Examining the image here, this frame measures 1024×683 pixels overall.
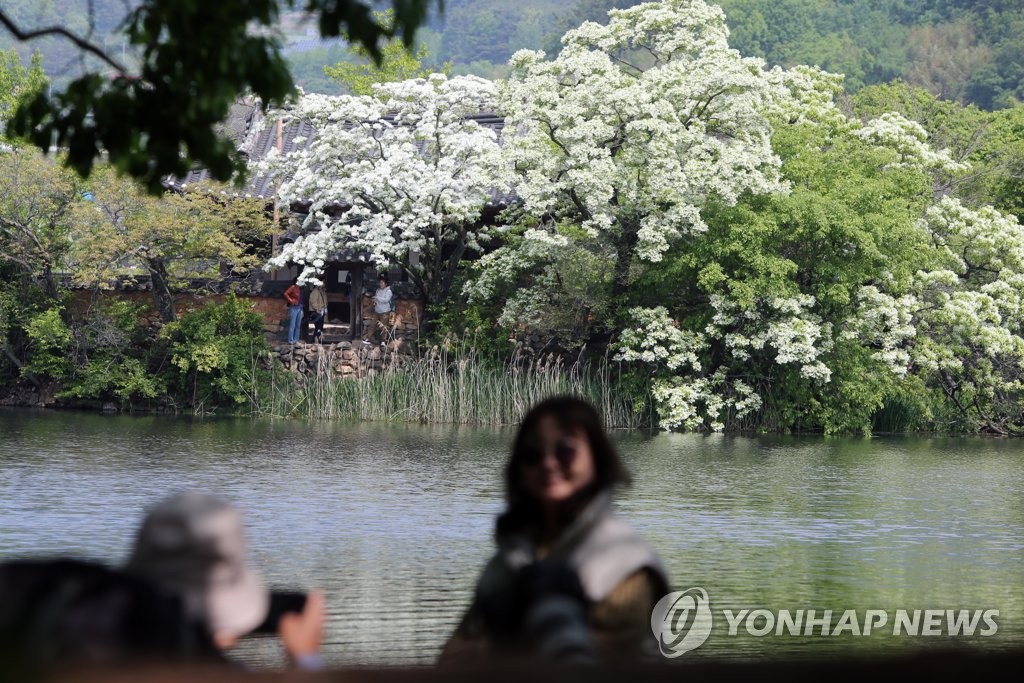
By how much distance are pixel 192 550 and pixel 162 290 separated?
2317 centimetres

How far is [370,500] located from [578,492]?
1127cm

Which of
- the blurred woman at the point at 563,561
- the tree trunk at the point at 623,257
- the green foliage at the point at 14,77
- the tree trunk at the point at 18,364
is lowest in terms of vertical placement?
the blurred woman at the point at 563,561

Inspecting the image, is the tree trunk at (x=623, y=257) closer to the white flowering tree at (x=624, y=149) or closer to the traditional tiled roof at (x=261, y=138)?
the white flowering tree at (x=624, y=149)

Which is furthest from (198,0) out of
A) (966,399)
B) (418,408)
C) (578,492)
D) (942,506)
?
(966,399)

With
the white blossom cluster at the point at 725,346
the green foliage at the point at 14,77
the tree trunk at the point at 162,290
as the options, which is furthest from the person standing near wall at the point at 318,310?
the green foliage at the point at 14,77

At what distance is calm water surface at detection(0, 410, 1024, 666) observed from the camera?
31.8 feet

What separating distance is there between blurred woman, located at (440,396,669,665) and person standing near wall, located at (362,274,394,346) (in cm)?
2219

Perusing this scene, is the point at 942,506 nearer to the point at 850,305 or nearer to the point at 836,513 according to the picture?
the point at 836,513

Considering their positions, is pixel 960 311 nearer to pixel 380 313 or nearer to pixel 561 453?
pixel 380 313

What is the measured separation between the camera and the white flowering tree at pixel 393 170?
2475cm

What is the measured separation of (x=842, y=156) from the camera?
25.3 meters

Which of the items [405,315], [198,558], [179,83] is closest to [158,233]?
[405,315]

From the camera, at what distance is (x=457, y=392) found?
24.1 metres

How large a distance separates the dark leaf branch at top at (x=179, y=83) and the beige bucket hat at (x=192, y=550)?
5.82ft
